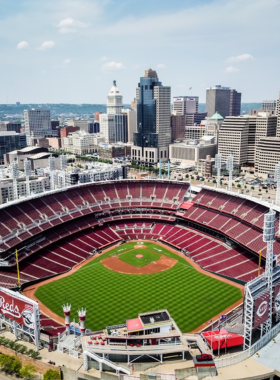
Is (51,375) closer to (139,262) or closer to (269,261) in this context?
(269,261)

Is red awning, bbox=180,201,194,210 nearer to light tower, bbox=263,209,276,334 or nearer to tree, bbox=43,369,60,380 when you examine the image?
light tower, bbox=263,209,276,334

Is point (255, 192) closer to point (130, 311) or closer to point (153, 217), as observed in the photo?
point (153, 217)

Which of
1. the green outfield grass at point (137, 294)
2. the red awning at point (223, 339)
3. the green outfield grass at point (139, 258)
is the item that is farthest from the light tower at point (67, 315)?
the green outfield grass at point (139, 258)

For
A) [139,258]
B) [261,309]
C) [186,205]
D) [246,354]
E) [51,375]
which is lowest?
[139,258]

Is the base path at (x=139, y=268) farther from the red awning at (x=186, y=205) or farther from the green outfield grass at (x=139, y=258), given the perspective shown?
the red awning at (x=186, y=205)

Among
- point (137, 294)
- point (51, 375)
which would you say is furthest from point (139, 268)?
point (51, 375)

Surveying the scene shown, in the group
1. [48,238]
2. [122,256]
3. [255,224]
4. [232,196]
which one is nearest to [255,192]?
[232,196]
